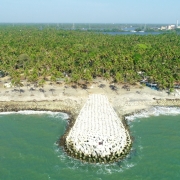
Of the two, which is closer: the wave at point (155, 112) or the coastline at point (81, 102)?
the wave at point (155, 112)

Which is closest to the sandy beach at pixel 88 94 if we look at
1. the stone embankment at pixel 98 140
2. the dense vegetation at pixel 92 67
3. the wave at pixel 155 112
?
the wave at pixel 155 112

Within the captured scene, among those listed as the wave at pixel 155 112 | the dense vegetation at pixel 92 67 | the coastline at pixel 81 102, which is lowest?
the wave at pixel 155 112

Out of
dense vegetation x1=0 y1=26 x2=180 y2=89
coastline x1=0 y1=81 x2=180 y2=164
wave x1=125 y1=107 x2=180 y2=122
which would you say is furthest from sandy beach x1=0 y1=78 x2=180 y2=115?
dense vegetation x1=0 y1=26 x2=180 y2=89

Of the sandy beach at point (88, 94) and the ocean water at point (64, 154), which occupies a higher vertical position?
the sandy beach at point (88, 94)

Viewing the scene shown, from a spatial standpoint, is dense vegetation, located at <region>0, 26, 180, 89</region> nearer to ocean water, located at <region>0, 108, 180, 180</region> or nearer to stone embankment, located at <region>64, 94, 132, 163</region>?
ocean water, located at <region>0, 108, 180, 180</region>

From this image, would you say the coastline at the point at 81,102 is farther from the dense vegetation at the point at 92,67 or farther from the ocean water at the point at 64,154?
the dense vegetation at the point at 92,67

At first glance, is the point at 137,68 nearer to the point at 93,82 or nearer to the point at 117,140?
the point at 93,82
